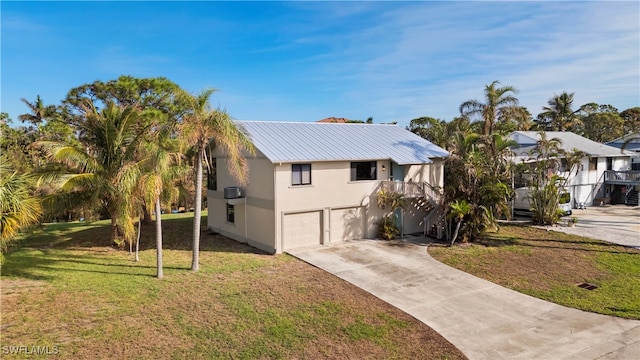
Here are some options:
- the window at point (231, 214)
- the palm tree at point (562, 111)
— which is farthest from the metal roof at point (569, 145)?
the window at point (231, 214)

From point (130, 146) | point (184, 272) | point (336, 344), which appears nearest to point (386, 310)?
point (336, 344)

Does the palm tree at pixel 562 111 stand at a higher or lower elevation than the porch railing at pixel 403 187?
higher

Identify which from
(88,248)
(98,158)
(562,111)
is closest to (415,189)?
(98,158)

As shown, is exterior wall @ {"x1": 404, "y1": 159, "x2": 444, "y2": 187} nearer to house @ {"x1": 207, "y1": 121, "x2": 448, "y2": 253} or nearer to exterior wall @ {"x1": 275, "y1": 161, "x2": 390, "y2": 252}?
house @ {"x1": 207, "y1": 121, "x2": 448, "y2": 253}

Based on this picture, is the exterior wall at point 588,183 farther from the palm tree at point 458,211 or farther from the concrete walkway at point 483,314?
the concrete walkway at point 483,314

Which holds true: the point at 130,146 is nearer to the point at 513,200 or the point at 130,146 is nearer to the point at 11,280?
the point at 11,280
